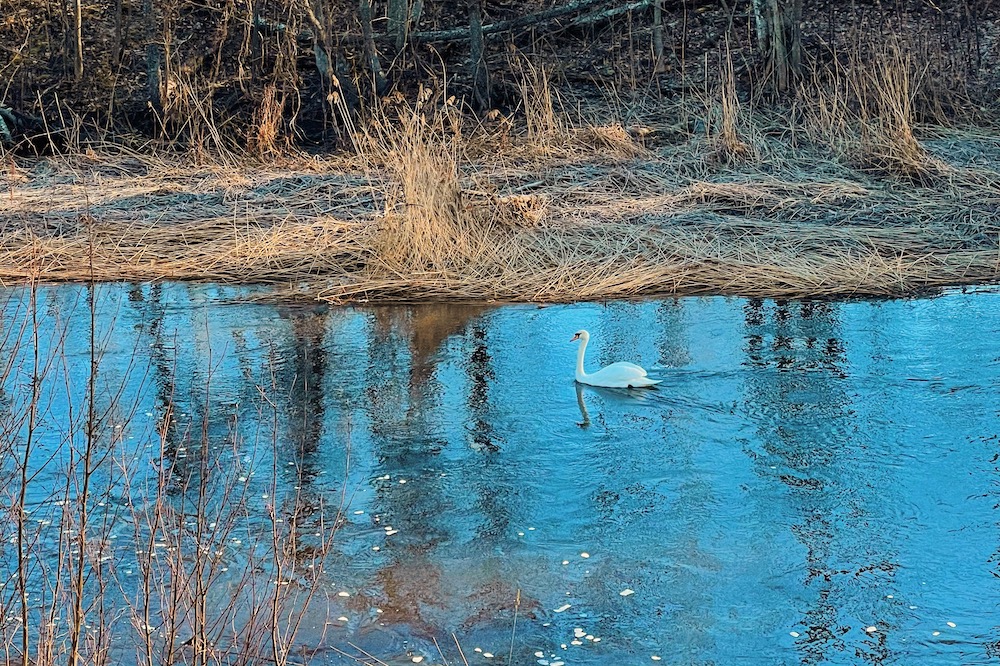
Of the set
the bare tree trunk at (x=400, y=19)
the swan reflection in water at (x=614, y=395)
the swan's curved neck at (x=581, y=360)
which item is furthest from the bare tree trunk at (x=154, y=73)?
the swan reflection in water at (x=614, y=395)

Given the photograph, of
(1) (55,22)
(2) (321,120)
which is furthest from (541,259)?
(1) (55,22)

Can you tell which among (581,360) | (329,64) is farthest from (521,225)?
Answer: (329,64)

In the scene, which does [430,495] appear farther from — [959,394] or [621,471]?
[959,394]

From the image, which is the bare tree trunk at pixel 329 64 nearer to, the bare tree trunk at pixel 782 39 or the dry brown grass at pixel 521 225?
the dry brown grass at pixel 521 225

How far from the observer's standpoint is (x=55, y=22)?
1673cm

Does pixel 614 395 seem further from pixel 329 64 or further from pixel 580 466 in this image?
pixel 329 64

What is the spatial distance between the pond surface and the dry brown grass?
56cm

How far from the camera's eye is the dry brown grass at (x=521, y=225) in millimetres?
9289

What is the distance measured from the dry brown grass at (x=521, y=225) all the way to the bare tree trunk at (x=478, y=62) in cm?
235

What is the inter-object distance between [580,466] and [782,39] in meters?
9.47

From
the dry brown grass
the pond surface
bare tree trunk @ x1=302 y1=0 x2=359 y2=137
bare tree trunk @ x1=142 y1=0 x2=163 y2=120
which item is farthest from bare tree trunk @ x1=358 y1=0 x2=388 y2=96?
the pond surface

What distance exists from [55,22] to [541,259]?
33.1 ft

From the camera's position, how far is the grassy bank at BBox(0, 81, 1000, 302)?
937 cm

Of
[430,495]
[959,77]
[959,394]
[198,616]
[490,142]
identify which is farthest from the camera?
[959,77]
